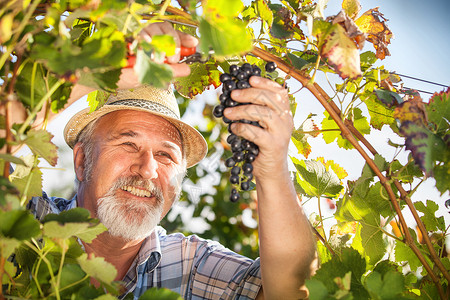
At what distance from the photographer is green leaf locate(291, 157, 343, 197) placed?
5.14 feet

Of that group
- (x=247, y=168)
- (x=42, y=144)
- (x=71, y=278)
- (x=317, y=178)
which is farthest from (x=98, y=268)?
(x=317, y=178)

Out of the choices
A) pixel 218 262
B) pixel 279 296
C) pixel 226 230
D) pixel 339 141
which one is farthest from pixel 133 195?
pixel 226 230

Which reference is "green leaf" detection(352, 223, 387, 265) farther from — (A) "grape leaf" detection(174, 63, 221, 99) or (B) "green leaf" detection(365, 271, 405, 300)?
(A) "grape leaf" detection(174, 63, 221, 99)

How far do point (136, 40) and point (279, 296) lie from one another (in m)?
1.08

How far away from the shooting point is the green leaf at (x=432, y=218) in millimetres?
1436

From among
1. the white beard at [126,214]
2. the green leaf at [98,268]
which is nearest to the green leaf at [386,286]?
the green leaf at [98,268]

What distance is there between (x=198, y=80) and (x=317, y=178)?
1.85 ft

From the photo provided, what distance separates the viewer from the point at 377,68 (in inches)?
49.5

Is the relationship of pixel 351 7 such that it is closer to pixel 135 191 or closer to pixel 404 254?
pixel 404 254

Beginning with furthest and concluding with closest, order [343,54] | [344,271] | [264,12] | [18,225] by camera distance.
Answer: [264,12] → [344,271] → [343,54] → [18,225]

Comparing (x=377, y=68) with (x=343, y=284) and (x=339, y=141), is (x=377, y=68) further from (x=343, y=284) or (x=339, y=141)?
(x=343, y=284)

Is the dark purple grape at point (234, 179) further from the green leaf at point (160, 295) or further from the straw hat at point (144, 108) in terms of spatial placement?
the straw hat at point (144, 108)

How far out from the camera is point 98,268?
87 centimetres

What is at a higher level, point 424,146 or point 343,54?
point 343,54
